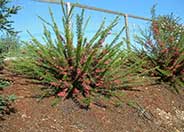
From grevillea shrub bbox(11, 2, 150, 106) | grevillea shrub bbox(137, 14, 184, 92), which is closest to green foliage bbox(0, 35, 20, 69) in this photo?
grevillea shrub bbox(11, 2, 150, 106)

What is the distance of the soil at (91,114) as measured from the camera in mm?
4172

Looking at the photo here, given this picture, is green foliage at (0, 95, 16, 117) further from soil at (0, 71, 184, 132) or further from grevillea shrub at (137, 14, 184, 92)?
grevillea shrub at (137, 14, 184, 92)

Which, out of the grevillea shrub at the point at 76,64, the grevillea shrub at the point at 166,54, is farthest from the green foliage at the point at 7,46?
the grevillea shrub at the point at 166,54

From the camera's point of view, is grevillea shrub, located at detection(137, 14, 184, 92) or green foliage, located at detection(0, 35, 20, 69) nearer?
green foliage, located at detection(0, 35, 20, 69)

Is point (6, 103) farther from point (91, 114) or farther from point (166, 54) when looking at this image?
point (166, 54)

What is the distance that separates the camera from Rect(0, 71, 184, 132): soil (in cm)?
417

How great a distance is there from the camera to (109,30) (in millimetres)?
5371

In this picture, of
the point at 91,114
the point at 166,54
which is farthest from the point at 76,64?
the point at 166,54

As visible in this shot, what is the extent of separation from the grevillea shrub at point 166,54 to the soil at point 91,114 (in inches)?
30.3

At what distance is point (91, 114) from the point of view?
4645mm

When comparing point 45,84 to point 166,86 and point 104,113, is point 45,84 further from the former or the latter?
point 166,86

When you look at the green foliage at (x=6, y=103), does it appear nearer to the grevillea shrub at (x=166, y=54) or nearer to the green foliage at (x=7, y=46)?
the green foliage at (x=7, y=46)

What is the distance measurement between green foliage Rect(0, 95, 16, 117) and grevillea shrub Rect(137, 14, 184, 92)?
3086 mm

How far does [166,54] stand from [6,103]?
11.7 feet
